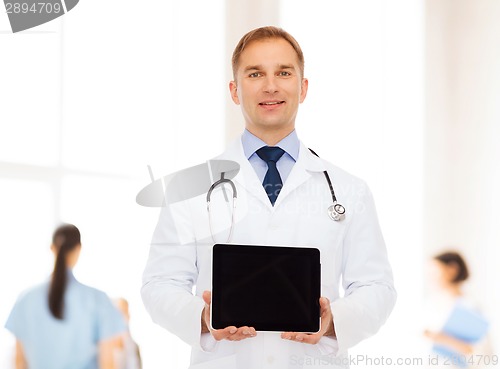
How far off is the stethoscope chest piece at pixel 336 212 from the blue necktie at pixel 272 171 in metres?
0.13

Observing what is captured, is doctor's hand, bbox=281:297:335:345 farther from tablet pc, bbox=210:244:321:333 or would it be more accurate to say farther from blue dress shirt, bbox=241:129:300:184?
blue dress shirt, bbox=241:129:300:184

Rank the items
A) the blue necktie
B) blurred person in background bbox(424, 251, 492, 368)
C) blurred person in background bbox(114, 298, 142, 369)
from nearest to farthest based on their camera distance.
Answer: the blue necktie < blurred person in background bbox(114, 298, 142, 369) < blurred person in background bbox(424, 251, 492, 368)

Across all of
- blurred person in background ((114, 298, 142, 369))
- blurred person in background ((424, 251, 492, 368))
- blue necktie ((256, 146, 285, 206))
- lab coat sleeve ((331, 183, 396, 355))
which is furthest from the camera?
blurred person in background ((424, 251, 492, 368))

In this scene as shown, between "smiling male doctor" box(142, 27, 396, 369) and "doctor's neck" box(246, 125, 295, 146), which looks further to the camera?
"doctor's neck" box(246, 125, 295, 146)

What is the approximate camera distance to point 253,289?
1567mm

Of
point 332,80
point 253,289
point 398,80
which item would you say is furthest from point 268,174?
point 398,80

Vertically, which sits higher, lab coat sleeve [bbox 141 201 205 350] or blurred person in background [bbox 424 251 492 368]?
lab coat sleeve [bbox 141 201 205 350]

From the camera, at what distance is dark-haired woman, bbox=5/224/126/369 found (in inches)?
73.3

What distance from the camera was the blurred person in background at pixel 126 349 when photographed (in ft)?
6.64

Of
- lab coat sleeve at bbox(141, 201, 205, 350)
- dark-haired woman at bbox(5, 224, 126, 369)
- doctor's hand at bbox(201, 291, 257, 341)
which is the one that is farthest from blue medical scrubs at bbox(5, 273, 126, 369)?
doctor's hand at bbox(201, 291, 257, 341)

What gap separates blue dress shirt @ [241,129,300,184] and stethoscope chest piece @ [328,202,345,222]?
0.15 metres

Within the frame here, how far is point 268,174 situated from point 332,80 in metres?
0.92

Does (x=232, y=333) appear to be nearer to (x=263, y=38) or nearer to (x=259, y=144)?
(x=259, y=144)

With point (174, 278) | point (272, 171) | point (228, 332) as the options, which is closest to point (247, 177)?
point (272, 171)
